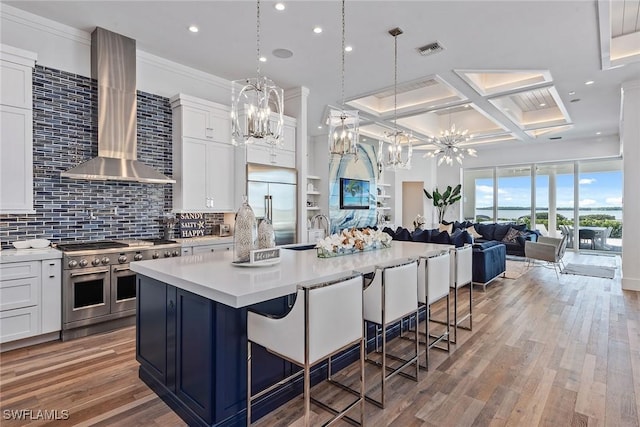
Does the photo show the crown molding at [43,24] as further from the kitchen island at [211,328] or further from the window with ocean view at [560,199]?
the window with ocean view at [560,199]

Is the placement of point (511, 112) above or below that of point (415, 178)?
above

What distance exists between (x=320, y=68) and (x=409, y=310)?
3.72 m

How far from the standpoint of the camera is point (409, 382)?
2.52 metres

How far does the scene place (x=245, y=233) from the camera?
89.5 inches

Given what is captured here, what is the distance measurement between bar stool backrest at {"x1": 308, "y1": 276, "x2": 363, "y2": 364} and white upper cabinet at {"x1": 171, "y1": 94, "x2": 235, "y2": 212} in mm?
3348

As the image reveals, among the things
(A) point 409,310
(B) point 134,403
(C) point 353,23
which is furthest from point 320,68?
(B) point 134,403

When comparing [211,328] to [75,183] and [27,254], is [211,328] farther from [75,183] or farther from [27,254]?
[75,183]

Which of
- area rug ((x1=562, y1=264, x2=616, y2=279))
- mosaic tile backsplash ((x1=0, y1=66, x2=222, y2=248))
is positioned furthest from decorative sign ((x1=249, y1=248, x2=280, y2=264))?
area rug ((x1=562, y1=264, x2=616, y2=279))

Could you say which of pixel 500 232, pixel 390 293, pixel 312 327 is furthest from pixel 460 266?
pixel 500 232

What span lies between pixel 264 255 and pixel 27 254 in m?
2.52

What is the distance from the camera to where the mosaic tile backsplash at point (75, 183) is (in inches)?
140

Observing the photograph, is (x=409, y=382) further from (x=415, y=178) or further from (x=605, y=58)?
(x=415, y=178)

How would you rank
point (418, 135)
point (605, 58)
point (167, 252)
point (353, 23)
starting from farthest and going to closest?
1. point (418, 135)
2. point (605, 58)
3. point (167, 252)
4. point (353, 23)

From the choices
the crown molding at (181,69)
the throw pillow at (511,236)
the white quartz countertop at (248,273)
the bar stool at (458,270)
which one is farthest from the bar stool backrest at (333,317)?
the throw pillow at (511,236)
